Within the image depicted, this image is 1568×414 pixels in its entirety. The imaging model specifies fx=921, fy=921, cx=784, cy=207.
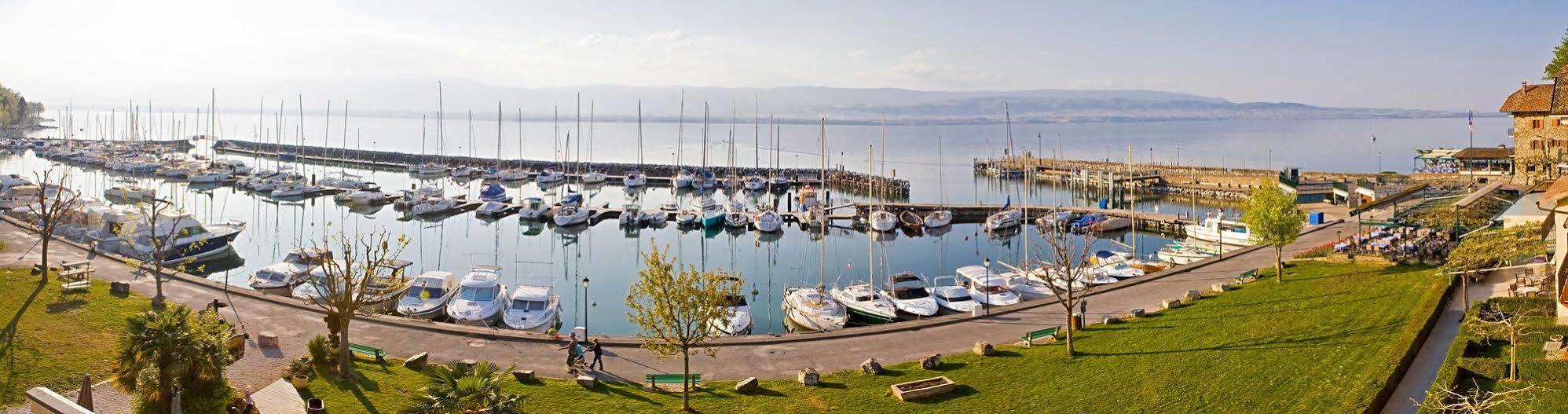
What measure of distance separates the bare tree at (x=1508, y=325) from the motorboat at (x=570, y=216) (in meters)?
51.3

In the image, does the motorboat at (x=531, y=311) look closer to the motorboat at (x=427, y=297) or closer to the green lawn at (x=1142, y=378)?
the motorboat at (x=427, y=297)

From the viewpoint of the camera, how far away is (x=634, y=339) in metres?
24.8

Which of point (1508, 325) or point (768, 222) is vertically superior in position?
point (768, 222)

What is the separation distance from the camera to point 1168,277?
33.2 m

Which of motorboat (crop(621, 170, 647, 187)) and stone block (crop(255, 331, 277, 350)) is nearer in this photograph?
stone block (crop(255, 331, 277, 350))

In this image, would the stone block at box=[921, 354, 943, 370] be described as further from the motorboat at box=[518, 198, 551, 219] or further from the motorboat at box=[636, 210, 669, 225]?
the motorboat at box=[518, 198, 551, 219]

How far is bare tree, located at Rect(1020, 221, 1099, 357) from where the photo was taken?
2195 cm

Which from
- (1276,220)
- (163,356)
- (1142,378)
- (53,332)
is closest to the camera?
(163,356)

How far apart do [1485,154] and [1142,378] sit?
207ft

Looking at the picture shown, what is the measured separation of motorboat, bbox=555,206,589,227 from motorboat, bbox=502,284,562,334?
3026 cm

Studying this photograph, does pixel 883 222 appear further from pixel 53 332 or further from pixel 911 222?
pixel 53 332

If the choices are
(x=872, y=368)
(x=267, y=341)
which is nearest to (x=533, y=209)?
(x=267, y=341)

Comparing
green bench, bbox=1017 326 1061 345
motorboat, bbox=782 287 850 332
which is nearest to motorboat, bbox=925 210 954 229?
motorboat, bbox=782 287 850 332

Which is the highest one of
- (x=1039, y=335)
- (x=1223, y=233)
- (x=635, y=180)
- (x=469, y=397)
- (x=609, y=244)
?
(x=635, y=180)
